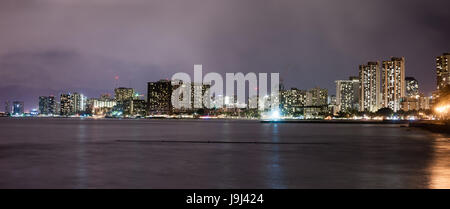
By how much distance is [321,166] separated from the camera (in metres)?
21.1

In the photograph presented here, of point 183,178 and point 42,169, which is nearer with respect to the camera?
point 183,178
